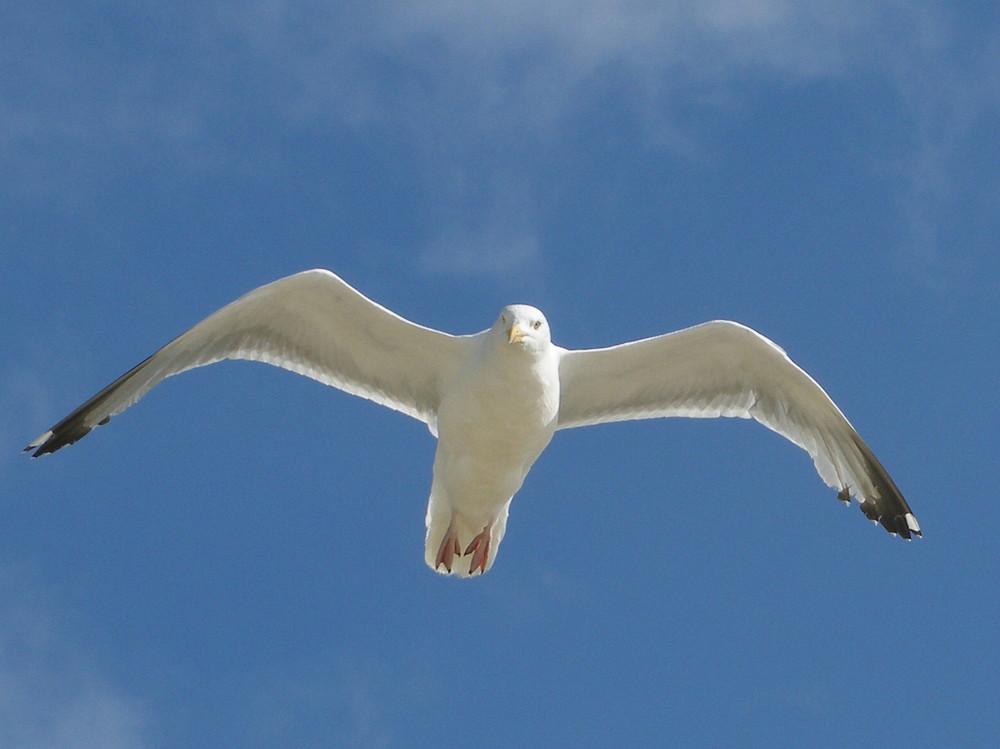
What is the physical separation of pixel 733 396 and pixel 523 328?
7.14 ft

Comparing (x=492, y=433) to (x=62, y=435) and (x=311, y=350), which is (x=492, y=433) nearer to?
(x=311, y=350)

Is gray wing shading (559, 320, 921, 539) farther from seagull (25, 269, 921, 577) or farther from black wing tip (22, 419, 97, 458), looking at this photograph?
black wing tip (22, 419, 97, 458)

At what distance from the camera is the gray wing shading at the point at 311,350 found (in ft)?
35.3

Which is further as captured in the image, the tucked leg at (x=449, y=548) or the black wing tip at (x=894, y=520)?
the black wing tip at (x=894, y=520)

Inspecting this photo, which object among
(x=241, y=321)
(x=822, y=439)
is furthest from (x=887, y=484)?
(x=241, y=321)

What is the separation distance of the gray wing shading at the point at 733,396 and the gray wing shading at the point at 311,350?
1008mm

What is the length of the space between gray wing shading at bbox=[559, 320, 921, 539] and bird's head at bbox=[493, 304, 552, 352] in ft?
2.73

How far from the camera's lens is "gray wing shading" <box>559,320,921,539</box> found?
10.9m

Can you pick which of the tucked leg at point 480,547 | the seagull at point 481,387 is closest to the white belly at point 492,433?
the seagull at point 481,387

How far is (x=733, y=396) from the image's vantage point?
1128 cm

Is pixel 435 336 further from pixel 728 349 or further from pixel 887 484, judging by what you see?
pixel 887 484

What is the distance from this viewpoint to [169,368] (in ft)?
36.2

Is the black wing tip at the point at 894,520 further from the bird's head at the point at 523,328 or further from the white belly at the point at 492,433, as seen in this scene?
the bird's head at the point at 523,328

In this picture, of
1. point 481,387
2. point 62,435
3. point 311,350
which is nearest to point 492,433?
point 481,387
